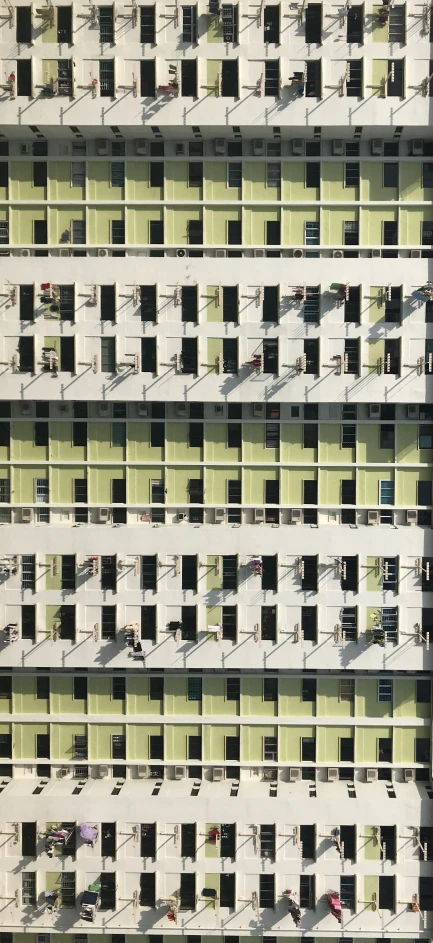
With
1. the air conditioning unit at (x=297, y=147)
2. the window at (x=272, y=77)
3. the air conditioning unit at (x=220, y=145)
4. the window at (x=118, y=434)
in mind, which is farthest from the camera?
the window at (x=118, y=434)

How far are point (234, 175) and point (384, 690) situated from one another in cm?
2102

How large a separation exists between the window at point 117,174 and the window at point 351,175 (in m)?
8.70

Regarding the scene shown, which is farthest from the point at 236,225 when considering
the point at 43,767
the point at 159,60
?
the point at 43,767

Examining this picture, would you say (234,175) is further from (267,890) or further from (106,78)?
(267,890)

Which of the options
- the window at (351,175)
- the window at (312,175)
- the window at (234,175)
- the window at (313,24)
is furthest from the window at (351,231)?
the window at (313,24)

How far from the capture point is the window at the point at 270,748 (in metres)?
21.5

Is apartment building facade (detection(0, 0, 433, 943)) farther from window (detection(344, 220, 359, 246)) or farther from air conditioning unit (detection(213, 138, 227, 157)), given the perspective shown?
window (detection(344, 220, 359, 246))

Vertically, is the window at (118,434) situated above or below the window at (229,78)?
below

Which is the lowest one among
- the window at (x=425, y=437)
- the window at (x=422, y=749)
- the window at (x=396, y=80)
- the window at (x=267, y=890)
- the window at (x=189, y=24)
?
the window at (x=267, y=890)

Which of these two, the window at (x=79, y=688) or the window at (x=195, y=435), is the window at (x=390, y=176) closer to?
the window at (x=195, y=435)

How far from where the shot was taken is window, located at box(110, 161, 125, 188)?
21406 millimetres

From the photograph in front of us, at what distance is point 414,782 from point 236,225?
22943 millimetres

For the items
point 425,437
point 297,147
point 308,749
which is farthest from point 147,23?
point 308,749

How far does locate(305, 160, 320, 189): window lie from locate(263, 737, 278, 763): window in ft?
71.3
